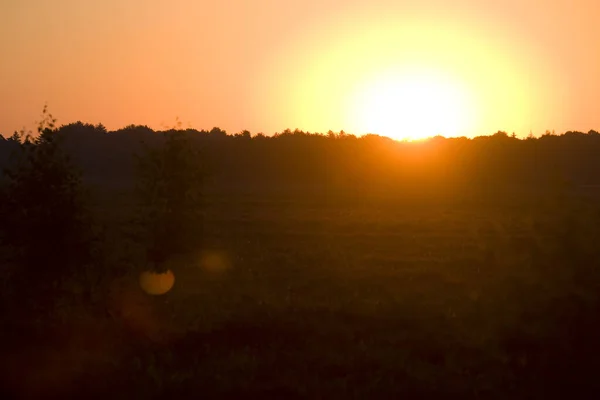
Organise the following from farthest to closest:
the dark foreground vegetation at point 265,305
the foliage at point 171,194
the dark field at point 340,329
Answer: the foliage at point 171,194 < the dark foreground vegetation at point 265,305 < the dark field at point 340,329

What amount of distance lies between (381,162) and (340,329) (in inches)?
2508

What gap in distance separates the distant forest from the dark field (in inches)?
1568

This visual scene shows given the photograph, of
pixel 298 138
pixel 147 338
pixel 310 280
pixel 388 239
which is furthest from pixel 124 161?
pixel 147 338

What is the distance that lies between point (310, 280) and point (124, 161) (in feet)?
208

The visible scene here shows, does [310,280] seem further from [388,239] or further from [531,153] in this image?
→ [531,153]

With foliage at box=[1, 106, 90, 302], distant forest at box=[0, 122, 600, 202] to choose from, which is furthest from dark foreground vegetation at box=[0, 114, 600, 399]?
distant forest at box=[0, 122, 600, 202]

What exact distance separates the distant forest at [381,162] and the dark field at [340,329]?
39837 mm

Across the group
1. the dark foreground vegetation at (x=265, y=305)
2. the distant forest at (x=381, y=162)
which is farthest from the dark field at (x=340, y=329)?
the distant forest at (x=381, y=162)

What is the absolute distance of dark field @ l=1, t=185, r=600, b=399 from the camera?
910cm

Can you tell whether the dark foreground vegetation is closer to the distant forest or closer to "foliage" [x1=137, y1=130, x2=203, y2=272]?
"foliage" [x1=137, y1=130, x2=203, y2=272]

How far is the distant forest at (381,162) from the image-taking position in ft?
209

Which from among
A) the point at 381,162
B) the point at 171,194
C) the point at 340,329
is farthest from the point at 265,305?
the point at 381,162

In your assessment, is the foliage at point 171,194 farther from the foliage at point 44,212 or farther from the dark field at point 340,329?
the foliage at point 44,212

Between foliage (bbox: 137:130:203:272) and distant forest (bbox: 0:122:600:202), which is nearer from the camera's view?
foliage (bbox: 137:130:203:272)
